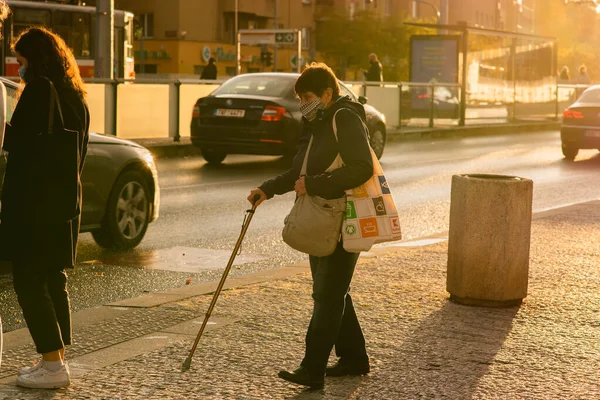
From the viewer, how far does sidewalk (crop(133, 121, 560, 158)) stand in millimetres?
20953

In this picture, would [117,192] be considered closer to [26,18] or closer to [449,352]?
[449,352]

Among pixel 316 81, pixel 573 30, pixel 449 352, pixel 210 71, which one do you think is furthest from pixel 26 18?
pixel 573 30

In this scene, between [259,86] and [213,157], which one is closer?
[259,86]

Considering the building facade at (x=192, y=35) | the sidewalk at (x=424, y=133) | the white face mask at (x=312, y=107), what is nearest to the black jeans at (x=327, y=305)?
the white face mask at (x=312, y=107)

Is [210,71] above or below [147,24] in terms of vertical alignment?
below

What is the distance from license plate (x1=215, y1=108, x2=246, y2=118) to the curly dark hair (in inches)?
513

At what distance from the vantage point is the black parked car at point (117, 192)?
9.30m

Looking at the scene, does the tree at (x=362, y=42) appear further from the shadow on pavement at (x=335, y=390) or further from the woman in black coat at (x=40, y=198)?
the woman in black coat at (x=40, y=198)

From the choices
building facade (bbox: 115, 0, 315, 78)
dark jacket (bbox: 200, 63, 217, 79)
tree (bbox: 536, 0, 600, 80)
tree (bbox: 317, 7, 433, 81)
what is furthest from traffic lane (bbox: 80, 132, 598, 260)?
tree (bbox: 536, 0, 600, 80)

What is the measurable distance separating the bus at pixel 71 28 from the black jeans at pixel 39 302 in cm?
2365

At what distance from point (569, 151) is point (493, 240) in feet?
52.2

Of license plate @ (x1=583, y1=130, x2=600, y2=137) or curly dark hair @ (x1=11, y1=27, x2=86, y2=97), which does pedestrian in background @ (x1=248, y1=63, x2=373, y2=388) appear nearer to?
curly dark hair @ (x1=11, y1=27, x2=86, y2=97)

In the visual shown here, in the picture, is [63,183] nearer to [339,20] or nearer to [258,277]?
[258,277]

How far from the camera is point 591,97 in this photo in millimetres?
22594
